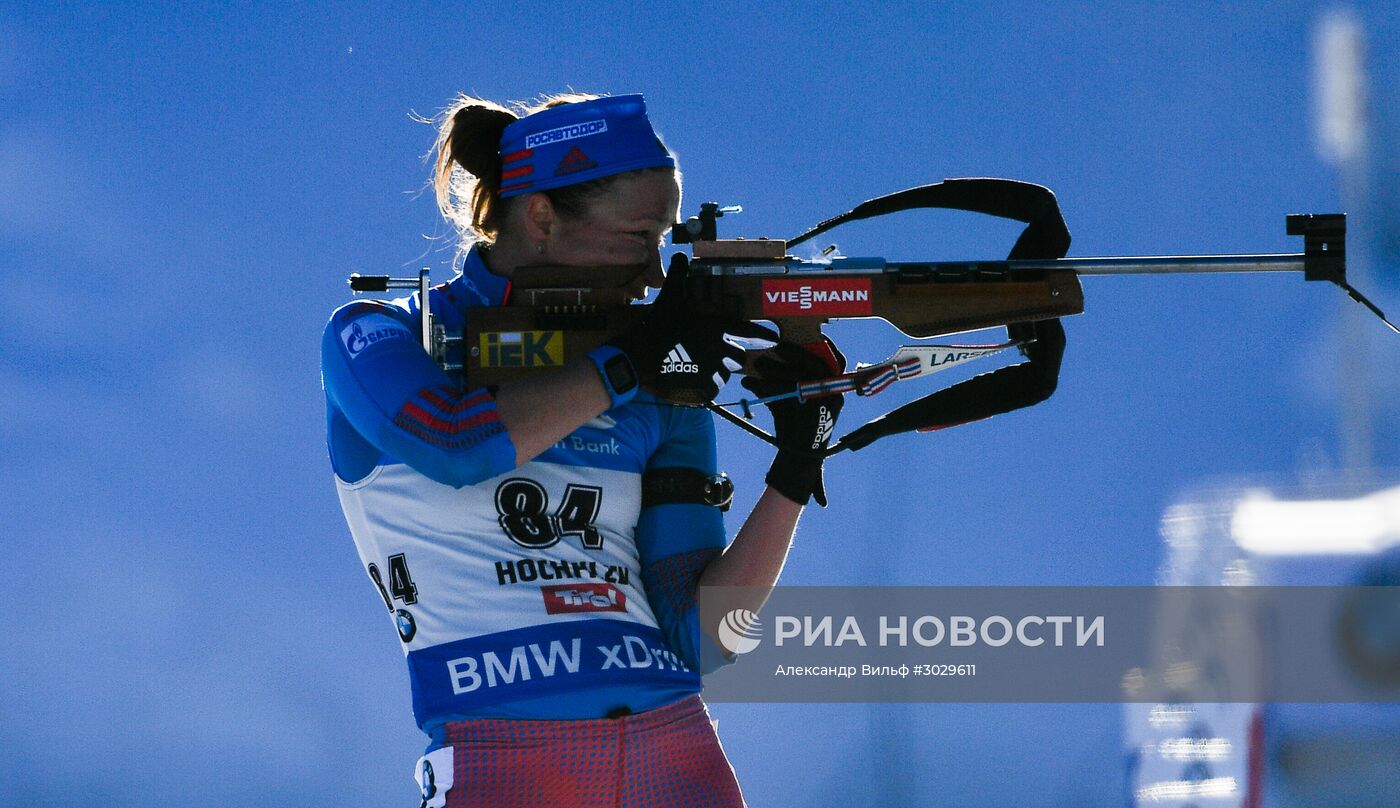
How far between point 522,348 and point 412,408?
223mm

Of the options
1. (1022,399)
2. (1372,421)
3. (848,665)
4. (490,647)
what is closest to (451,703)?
(490,647)

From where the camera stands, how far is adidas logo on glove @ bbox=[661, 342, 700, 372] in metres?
1.77

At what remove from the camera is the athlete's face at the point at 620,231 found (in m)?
1.90

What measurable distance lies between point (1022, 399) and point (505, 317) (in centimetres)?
73

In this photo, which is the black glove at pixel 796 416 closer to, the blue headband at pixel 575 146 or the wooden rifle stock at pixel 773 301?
the wooden rifle stock at pixel 773 301

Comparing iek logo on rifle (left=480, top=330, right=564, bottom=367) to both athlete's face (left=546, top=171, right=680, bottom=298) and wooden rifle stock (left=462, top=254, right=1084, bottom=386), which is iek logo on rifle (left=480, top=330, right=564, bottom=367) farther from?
athlete's face (left=546, top=171, right=680, bottom=298)

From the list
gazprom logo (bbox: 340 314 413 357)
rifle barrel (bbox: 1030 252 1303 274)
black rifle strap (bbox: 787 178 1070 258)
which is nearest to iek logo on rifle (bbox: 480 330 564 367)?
gazprom logo (bbox: 340 314 413 357)

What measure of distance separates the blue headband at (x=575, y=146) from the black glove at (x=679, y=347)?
0.17 metres

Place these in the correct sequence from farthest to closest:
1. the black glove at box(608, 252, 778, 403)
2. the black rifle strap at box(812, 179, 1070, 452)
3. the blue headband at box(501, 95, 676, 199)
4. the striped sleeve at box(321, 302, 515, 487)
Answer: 1. the black rifle strap at box(812, 179, 1070, 452)
2. the blue headband at box(501, 95, 676, 199)
3. the black glove at box(608, 252, 778, 403)
4. the striped sleeve at box(321, 302, 515, 487)

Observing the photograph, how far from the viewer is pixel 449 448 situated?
161 centimetres

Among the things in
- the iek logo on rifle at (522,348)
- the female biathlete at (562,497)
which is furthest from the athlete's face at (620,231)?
the iek logo on rifle at (522,348)

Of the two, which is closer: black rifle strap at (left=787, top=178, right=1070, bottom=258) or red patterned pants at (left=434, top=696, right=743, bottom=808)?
red patterned pants at (left=434, top=696, right=743, bottom=808)

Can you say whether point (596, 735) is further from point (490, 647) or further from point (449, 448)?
point (449, 448)

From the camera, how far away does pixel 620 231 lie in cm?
192
